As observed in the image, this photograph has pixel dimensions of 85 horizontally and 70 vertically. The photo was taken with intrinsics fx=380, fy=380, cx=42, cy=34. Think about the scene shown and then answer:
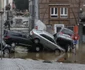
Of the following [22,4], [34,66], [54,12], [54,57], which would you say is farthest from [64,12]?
[22,4]

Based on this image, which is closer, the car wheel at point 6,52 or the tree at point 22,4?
the car wheel at point 6,52

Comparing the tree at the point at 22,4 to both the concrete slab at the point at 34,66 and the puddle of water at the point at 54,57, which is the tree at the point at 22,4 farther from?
the concrete slab at the point at 34,66

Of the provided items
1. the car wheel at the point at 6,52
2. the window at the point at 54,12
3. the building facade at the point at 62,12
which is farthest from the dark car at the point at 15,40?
the window at the point at 54,12

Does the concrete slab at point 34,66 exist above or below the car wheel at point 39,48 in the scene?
above

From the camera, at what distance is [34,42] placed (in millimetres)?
33312

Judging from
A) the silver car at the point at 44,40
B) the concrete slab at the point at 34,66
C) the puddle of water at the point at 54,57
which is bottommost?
the puddle of water at the point at 54,57

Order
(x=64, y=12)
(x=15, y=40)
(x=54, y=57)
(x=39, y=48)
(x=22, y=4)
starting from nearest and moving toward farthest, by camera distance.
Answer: (x=54, y=57) → (x=15, y=40) → (x=39, y=48) → (x=64, y=12) → (x=22, y=4)

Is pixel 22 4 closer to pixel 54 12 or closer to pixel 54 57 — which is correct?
pixel 54 12

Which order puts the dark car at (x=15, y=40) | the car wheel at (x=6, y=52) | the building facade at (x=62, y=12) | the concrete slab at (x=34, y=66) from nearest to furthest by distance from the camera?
the concrete slab at (x=34, y=66) < the car wheel at (x=6, y=52) < the dark car at (x=15, y=40) < the building facade at (x=62, y=12)

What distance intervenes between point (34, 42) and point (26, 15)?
774 inches

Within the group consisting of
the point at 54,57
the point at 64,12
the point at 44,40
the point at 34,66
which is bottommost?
the point at 54,57

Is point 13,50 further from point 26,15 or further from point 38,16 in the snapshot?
point 26,15

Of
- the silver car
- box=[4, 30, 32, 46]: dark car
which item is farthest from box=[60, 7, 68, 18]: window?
box=[4, 30, 32, 46]: dark car

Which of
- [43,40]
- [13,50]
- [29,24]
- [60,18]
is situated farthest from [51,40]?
[29,24]
